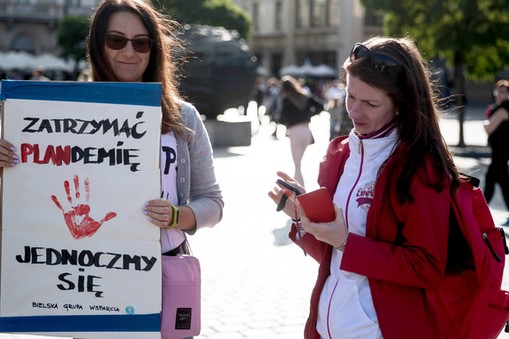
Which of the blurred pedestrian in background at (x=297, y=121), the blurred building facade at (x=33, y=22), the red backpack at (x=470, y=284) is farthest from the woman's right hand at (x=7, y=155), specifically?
the blurred building facade at (x=33, y=22)

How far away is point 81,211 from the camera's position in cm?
264

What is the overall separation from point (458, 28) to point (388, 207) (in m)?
17.5

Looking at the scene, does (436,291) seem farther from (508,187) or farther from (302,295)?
(508,187)

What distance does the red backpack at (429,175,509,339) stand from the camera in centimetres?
235

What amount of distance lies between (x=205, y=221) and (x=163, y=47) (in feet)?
2.19

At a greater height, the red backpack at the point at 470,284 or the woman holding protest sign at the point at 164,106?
the woman holding protest sign at the point at 164,106

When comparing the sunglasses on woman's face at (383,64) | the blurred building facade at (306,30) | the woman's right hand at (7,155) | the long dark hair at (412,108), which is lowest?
the woman's right hand at (7,155)

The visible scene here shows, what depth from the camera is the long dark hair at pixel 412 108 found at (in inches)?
93.2

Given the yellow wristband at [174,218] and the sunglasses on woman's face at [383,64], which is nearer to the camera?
the sunglasses on woman's face at [383,64]

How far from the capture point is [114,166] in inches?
104

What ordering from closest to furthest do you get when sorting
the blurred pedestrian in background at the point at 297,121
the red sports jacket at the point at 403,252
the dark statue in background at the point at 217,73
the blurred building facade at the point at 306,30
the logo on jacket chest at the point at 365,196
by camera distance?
1. the red sports jacket at the point at 403,252
2. the logo on jacket chest at the point at 365,196
3. the blurred pedestrian in background at the point at 297,121
4. the dark statue in background at the point at 217,73
5. the blurred building facade at the point at 306,30

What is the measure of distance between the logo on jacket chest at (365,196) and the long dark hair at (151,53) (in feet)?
2.40

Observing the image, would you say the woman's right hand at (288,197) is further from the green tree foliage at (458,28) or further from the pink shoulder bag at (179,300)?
the green tree foliage at (458,28)

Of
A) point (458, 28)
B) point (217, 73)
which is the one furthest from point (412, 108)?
point (458, 28)
